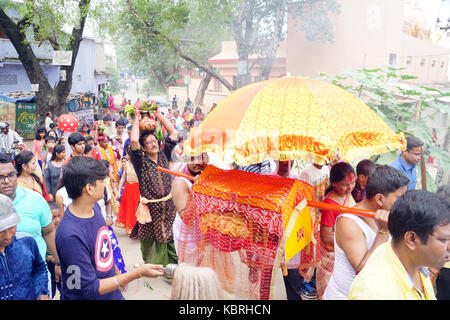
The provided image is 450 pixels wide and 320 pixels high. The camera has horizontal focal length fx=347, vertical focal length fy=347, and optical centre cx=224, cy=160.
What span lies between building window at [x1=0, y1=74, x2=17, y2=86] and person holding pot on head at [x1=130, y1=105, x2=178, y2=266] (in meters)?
15.7

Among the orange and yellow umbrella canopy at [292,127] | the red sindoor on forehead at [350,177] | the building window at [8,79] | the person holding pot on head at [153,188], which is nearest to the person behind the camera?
the orange and yellow umbrella canopy at [292,127]

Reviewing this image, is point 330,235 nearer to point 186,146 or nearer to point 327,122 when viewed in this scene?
point 327,122

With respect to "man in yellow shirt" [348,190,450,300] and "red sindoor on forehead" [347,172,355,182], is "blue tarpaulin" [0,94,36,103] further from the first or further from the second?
"man in yellow shirt" [348,190,450,300]

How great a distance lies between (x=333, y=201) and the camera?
275cm

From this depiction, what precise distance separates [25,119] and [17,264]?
1605 centimetres

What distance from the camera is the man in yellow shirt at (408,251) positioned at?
1.47 meters

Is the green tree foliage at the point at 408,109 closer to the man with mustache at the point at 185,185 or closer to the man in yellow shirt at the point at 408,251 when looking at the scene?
the man with mustache at the point at 185,185

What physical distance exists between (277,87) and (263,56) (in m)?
15.6

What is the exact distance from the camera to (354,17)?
14398 mm

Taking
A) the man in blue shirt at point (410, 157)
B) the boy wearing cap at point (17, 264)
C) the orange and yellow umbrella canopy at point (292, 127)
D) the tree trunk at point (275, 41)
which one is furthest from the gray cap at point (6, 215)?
the tree trunk at point (275, 41)

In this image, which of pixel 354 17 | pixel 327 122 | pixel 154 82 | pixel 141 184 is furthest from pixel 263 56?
pixel 154 82

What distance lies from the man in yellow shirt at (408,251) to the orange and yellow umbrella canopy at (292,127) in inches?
28.2

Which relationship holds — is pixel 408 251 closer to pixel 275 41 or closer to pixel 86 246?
pixel 86 246

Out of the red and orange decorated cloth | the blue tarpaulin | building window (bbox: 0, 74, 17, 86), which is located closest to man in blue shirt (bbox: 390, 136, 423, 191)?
the red and orange decorated cloth
